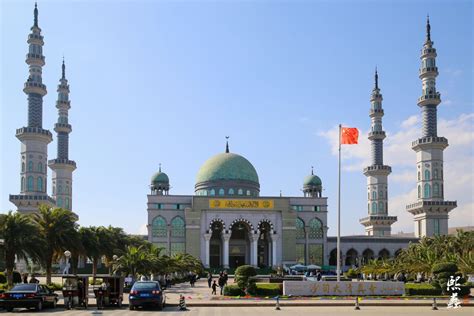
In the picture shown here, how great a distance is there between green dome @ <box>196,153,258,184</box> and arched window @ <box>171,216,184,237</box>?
27.6ft

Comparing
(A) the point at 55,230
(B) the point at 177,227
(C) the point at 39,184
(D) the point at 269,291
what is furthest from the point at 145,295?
(B) the point at 177,227

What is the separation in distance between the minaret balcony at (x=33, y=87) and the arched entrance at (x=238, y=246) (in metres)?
31.8

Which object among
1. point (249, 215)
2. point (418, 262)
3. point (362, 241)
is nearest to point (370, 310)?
point (418, 262)

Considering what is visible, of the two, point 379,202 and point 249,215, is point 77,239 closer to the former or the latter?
point 249,215

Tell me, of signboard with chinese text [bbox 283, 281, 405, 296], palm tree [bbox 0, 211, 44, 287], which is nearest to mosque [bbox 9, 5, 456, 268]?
palm tree [bbox 0, 211, 44, 287]

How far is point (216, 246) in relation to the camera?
92062 millimetres

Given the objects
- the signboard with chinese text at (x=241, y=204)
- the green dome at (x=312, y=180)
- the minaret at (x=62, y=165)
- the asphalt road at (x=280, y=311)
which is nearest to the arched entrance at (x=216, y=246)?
the signboard with chinese text at (x=241, y=204)

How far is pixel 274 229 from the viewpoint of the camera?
87438mm

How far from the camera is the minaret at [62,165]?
294 feet

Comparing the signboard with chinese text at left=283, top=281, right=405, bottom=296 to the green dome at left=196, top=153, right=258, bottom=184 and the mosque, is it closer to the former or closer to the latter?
the mosque

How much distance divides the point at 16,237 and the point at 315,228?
6135 cm

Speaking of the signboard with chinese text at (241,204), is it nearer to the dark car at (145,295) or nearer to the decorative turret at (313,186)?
the decorative turret at (313,186)

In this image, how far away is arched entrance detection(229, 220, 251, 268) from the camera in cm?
9175

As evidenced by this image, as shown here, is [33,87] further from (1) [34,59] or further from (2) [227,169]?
(2) [227,169]
